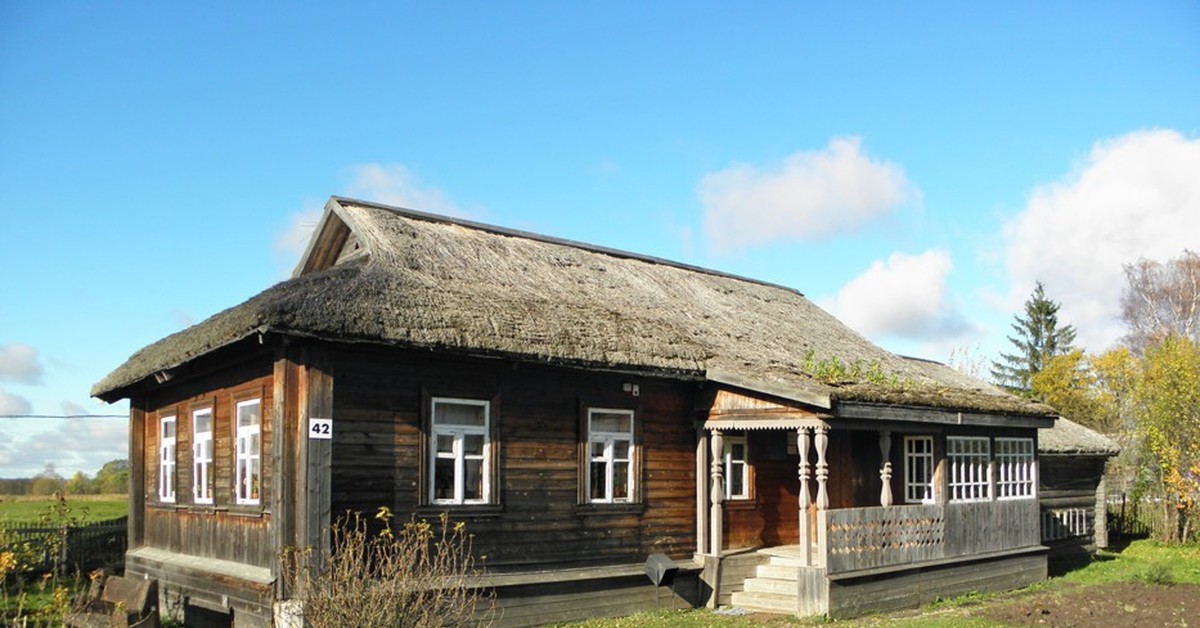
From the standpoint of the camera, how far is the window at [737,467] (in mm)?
17469

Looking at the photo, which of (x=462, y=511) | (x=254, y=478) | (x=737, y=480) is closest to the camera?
(x=462, y=511)

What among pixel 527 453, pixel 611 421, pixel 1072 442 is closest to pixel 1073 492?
pixel 1072 442

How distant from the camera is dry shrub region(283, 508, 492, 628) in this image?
34.8ft

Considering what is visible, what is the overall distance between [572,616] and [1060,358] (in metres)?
39.4

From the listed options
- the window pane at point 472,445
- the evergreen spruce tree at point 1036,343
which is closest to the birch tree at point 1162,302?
the evergreen spruce tree at point 1036,343

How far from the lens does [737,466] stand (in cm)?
1766

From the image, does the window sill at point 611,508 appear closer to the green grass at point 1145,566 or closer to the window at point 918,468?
the window at point 918,468

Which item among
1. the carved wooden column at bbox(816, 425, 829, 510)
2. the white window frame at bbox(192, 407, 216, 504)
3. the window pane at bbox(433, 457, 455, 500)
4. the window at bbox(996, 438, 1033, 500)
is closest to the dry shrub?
the window pane at bbox(433, 457, 455, 500)

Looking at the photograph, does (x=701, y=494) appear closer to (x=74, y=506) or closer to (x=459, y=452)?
(x=459, y=452)

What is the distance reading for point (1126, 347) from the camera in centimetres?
4497

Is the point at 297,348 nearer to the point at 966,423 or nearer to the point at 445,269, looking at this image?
the point at 445,269

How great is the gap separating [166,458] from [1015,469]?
594 inches

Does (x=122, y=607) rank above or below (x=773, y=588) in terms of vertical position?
above

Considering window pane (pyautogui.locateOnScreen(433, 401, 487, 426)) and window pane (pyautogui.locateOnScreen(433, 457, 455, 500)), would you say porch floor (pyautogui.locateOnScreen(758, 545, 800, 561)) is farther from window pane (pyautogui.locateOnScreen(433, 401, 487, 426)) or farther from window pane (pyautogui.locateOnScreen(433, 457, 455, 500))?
window pane (pyautogui.locateOnScreen(433, 457, 455, 500))
